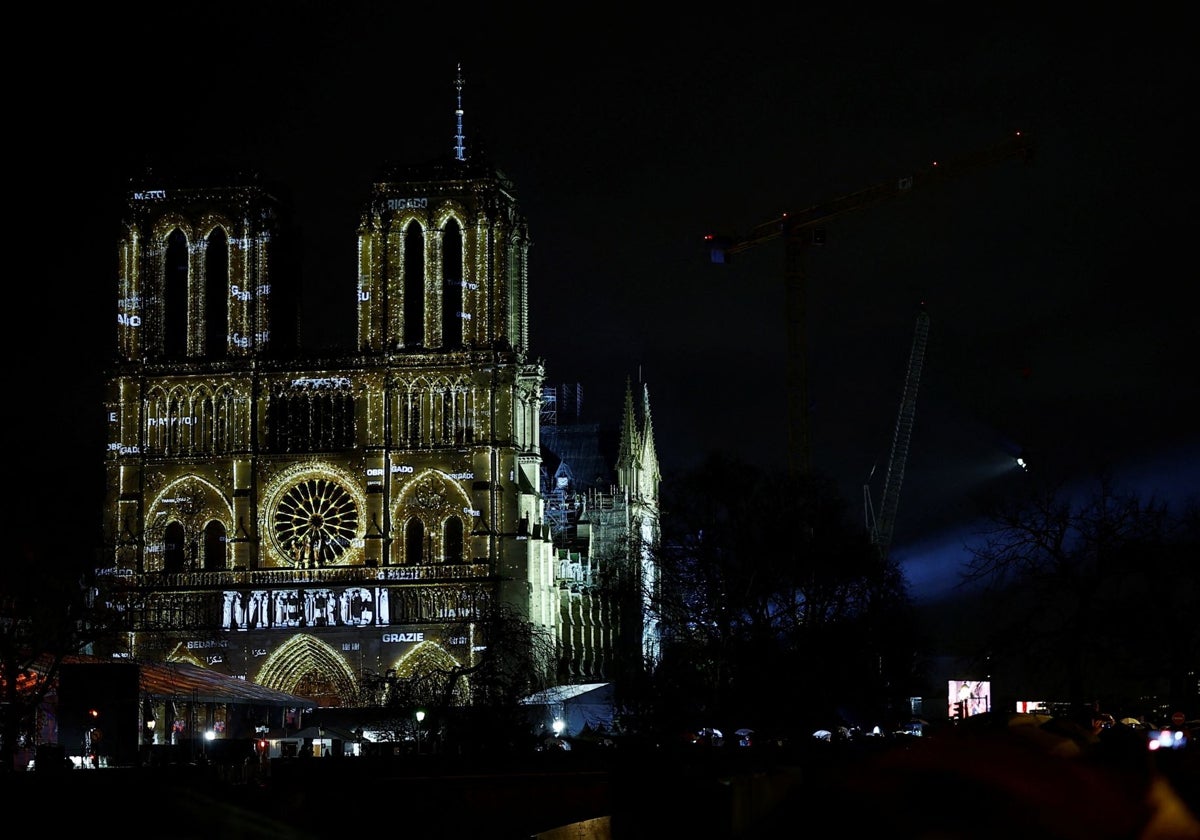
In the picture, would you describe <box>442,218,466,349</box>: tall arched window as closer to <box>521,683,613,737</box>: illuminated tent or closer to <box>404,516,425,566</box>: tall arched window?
→ <box>404,516,425,566</box>: tall arched window

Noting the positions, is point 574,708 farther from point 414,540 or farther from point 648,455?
point 648,455

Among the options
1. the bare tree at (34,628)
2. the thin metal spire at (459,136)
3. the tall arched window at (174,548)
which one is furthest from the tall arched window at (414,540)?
the bare tree at (34,628)

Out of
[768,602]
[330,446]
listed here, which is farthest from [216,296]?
[768,602]

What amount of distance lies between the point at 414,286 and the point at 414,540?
14.7 m

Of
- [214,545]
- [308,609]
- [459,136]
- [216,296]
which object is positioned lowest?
[308,609]

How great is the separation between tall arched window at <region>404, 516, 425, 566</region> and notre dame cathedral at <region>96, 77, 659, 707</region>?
14cm

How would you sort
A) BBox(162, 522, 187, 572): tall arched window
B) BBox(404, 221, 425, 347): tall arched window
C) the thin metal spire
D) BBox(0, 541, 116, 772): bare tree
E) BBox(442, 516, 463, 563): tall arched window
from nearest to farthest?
BBox(0, 541, 116, 772): bare tree, BBox(442, 516, 463, 563): tall arched window, BBox(404, 221, 425, 347): tall arched window, BBox(162, 522, 187, 572): tall arched window, the thin metal spire

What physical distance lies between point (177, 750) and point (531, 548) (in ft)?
151

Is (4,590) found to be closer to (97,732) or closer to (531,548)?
(97,732)

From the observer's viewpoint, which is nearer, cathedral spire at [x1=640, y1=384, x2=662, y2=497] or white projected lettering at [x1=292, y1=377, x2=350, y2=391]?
white projected lettering at [x1=292, y1=377, x2=350, y2=391]

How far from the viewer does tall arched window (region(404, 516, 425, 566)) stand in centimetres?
10812

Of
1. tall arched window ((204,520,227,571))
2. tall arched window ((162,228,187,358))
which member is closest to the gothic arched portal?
tall arched window ((204,520,227,571))

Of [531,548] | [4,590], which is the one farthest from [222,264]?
[4,590]

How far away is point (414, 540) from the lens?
108875 mm
